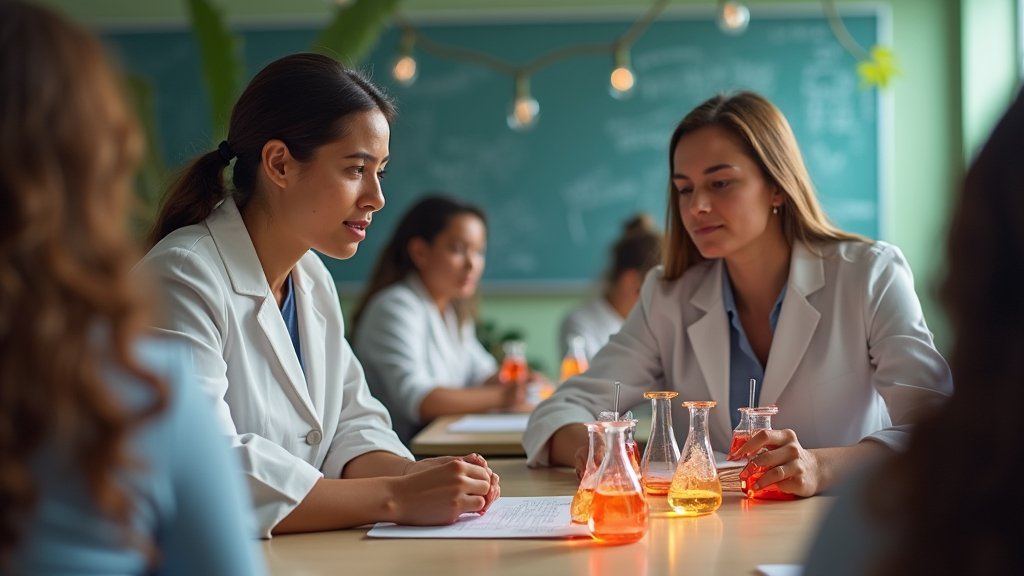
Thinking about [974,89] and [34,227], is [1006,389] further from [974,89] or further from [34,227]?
[974,89]

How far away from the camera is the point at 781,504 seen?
1.67 meters

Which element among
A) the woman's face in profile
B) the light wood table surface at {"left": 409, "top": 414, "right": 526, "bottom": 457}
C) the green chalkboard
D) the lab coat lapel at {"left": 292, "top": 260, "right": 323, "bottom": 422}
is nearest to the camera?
the lab coat lapel at {"left": 292, "top": 260, "right": 323, "bottom": 422}

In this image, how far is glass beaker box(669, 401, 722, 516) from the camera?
1.59 metres

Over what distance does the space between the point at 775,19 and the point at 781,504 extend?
161 inches

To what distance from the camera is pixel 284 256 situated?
75.4 inches

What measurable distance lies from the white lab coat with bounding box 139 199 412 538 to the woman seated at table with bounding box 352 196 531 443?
4.50 ft

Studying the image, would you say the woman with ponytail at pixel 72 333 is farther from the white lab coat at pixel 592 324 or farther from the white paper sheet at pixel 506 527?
the white lab coat at pixel 592 324

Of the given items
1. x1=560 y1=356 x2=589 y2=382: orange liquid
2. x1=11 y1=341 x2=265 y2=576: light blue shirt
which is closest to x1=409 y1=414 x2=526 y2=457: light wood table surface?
x1=560 y1=356 x2=589 y2=382: orange liquid

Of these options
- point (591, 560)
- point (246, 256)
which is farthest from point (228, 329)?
point (591, 560)

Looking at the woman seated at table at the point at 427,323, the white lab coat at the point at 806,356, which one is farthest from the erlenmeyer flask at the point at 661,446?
the woman seated at table at the point at 427,323

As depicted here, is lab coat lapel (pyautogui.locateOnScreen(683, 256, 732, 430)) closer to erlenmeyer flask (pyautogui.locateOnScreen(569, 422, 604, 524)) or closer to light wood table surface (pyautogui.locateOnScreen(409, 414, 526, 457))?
light wood table surface (pyautogui.locateOnScreen(409, 414, 526, 457))

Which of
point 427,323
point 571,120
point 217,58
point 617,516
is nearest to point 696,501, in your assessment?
point 617,516

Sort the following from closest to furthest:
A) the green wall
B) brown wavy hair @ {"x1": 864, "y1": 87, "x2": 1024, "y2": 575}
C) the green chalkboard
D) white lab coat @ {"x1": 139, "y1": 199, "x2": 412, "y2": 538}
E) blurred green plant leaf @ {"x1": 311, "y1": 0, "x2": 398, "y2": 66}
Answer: brown wavy hair @ {"x1": 864, "y1": 87, "x2": 1024, "y2": 575}
white lab coat @ {"x1": 139, "y1": 199, "x2": 412, "y2": 538}
blurred green plant leaf @ {"x1": 311, "y1": 0, "x2": 398, "y2": 66}
the green wall
the green chalkboard

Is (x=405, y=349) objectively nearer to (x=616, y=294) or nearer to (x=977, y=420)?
(x=616, y=294)
